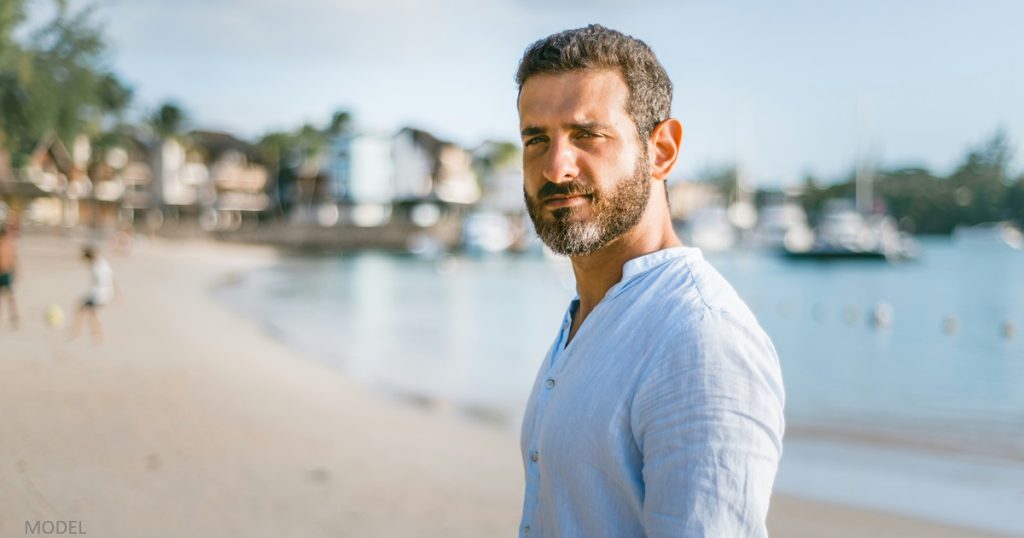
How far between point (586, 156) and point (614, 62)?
0.59 feet

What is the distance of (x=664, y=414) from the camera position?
1350 mm

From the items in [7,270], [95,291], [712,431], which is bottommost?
[95,291]

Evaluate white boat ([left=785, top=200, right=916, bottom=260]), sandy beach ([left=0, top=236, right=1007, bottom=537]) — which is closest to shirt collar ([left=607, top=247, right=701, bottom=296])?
sandy beach ([left=0, top=236, right=1007, bottom=537])

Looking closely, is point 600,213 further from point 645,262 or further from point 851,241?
point 851,241

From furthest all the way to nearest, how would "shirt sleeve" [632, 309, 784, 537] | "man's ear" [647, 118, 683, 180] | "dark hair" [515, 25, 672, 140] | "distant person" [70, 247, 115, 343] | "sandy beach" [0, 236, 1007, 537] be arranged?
1. "distant person" [70, 247, 115, 343]
2. "sandy beach" [0, 236, 1007, 537]
3. "man's ear" [647, 118, 683, 180]
4. "dark hair" [515, 25, 672, 140]
5. "shirt sleeve" [632, 309, 784, 537]

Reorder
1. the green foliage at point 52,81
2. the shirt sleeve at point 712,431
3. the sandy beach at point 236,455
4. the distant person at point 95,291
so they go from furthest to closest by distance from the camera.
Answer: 1. the green foliage at point 52,81
2. the distant person at point 95,291
3. the sandy beach at point 236,455
4. the shirt sleeve at point 712,431

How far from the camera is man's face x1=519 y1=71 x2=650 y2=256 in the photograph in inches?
63.5

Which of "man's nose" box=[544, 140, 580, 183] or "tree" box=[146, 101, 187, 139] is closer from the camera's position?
"man's nose" box=[544, 140, 580, 183]

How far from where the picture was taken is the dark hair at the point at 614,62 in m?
1.59

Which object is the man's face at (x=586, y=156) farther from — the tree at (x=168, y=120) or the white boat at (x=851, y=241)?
the tree at (x=168, y=120)

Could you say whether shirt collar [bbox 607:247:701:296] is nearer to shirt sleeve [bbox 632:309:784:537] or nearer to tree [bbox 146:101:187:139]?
shirt sleeve [bbox 632:309:784:537]

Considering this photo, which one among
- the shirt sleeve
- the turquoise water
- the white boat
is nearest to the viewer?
the shirt sleeve

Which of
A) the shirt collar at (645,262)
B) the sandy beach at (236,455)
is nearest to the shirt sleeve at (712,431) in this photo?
the shirt collar at (645,262)

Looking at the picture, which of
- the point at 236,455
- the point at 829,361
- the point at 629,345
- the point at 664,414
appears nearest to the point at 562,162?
the point at 629,345
